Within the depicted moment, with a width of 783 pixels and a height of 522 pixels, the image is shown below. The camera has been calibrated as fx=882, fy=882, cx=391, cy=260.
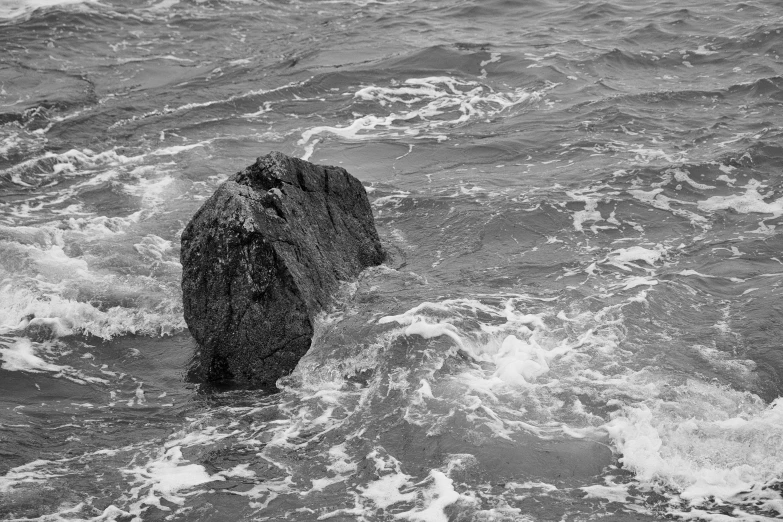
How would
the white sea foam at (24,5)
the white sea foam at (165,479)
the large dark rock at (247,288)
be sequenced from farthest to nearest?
the white sea foam at (24,5) → the large dark rock at (247,288) → the white sea foam at (165,479)

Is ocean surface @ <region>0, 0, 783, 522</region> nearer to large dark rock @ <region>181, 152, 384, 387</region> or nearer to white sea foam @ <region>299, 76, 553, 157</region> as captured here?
white sea foam @ <region>299, 76, 553, 157</region>

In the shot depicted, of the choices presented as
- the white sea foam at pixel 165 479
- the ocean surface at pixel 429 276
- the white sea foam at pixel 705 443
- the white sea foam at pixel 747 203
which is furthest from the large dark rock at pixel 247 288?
the white sea foam at pixel 747 203

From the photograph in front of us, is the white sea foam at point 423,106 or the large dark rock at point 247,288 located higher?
the white sea foam at point 423,106

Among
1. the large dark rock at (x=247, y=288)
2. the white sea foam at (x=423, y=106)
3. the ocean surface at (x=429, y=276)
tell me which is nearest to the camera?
the ocean surface at (x=429, y=276)

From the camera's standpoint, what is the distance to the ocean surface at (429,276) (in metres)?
7.02

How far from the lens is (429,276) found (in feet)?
33.6

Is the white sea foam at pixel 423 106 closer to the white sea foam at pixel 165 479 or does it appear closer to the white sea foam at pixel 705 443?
the white sea foam at pixel 165 479

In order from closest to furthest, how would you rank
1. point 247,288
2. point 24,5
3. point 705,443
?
point 705,443
point 247,288
point 24,5

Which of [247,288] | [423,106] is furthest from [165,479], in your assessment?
[423,106]

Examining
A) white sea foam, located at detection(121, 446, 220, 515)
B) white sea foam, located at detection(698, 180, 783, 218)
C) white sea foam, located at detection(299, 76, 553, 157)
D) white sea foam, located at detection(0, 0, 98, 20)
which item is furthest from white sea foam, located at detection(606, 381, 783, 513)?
white sea foam, located at detection(0, 0, 98, 20)

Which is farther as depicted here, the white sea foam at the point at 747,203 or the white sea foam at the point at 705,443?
the white sea foam at the point at 747,203

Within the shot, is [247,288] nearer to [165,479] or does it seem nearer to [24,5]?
[165,479]

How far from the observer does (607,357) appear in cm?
848

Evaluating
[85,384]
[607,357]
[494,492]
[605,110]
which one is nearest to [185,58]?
[605,110]
